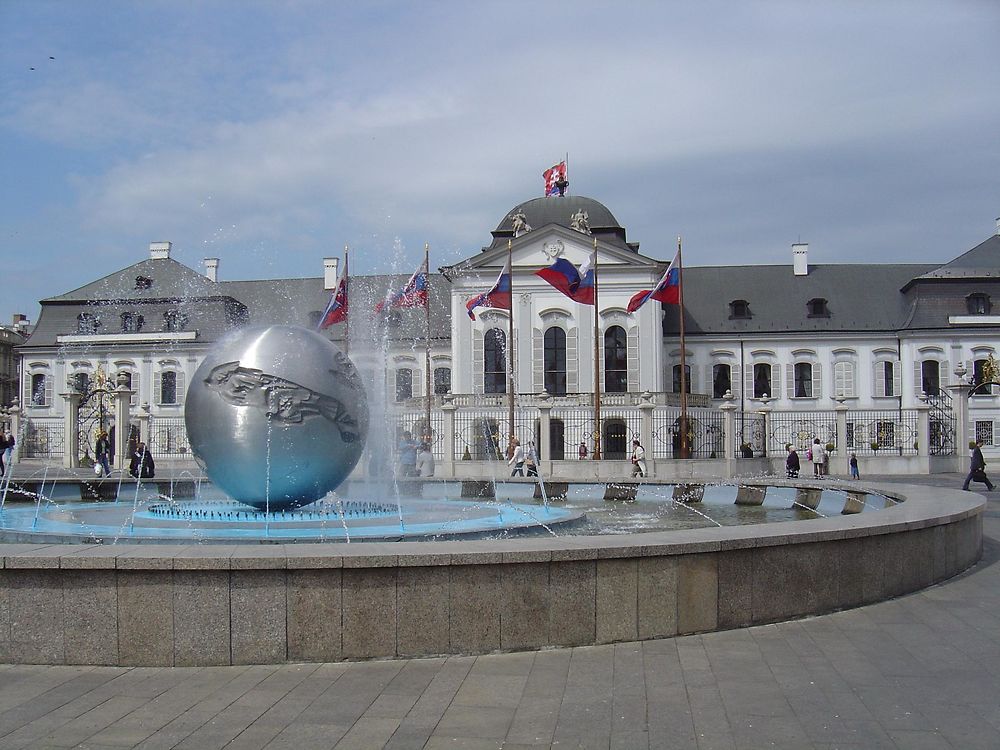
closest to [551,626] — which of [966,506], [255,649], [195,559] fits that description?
[255,649]

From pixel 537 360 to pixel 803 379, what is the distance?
606 inches

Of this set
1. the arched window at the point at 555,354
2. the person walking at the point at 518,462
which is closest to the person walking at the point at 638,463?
the person walking at the point at 518,462

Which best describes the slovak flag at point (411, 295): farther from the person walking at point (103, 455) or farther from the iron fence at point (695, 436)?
the iron fence at point (695, 436)

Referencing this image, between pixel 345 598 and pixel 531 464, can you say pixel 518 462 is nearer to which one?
pixel 531 464

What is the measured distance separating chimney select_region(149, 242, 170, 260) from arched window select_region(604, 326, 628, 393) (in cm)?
2924

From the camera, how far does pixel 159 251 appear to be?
62656 millimetres

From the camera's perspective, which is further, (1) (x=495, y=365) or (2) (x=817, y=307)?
(2) (x=817, y=307)

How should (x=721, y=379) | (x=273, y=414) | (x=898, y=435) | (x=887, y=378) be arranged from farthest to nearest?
(x=721, y=379) → (x=887, y=378) → (x=898, y=435) → (x=273, y=414)

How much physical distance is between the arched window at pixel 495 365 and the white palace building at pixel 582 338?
8 cm

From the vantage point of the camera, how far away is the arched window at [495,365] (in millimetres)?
50938

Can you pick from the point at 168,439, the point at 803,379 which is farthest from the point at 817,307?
the point at 168,439

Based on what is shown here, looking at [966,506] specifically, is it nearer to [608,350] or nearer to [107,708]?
[107,708]

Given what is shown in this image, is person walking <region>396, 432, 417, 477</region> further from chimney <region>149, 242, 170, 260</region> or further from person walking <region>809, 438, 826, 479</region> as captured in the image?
chimney <region>149, 242, 170, 260</region>

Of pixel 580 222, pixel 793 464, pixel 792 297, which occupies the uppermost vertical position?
pixel 580 222
